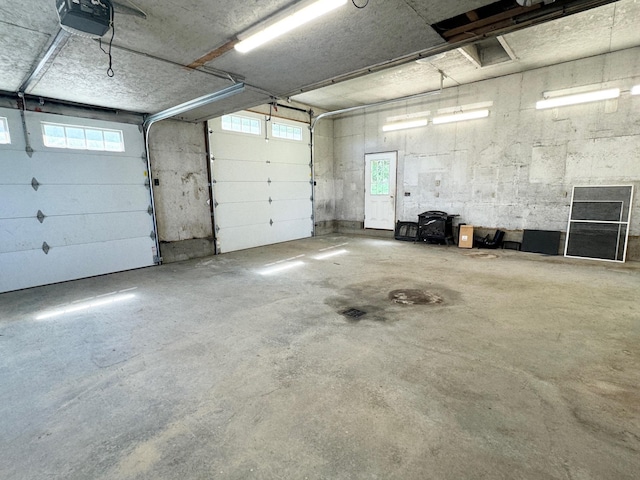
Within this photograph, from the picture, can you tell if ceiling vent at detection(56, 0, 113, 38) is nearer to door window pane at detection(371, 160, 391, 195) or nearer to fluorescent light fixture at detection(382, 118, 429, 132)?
fluorescent light fixture at detection(382, 118, 429, 132)

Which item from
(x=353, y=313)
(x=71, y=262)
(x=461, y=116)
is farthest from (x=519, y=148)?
(x=71, y=262)

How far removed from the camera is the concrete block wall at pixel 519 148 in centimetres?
538

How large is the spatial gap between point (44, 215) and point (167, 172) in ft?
6.65

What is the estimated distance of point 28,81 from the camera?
3.83 meters

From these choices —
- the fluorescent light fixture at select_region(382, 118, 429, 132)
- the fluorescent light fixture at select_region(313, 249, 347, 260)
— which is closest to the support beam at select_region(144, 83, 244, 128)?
the fluorescent light fixture at select_region(313, 249, 347, 260)

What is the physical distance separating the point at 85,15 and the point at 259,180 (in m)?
5.18

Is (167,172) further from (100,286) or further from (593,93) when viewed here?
(593,93)

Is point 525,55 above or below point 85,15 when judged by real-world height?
above

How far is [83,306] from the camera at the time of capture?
3795mm

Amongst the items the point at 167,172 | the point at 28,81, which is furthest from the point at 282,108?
the point at 28,81

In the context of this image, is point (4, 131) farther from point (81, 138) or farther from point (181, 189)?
point (181, 189)

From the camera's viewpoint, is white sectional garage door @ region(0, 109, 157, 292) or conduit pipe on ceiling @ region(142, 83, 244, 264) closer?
conduit pipe on ceiling @ region(142, 83, 244, 264)

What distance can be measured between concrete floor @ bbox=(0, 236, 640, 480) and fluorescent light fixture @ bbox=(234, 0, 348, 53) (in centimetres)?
280

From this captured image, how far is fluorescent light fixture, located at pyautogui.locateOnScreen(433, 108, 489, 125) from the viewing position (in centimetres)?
655
